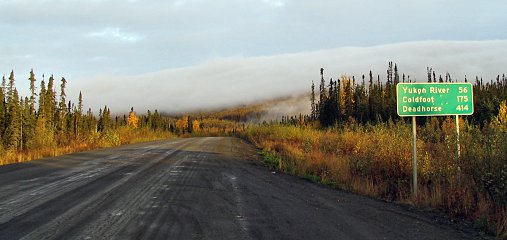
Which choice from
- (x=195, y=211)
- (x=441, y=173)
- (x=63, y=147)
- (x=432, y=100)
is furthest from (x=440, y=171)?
(x=63, y=147)

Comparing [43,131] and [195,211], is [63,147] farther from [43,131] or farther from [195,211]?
[195,211]

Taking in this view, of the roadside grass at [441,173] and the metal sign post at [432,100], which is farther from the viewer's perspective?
the metal sign post at [432,100]

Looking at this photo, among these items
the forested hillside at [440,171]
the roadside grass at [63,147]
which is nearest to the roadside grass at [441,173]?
the forested hillside at [440,171]

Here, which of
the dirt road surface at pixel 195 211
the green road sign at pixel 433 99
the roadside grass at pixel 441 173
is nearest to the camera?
the dirt road surface at pixel 195 211

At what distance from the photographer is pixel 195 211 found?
714 cm

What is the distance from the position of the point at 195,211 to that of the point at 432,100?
612cm

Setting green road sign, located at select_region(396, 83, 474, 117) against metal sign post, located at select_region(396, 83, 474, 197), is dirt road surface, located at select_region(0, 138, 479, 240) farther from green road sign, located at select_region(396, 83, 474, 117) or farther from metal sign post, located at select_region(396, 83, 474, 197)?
green road sign, located at select_region(396, 83, 474, 117)

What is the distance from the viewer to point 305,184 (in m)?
10.8

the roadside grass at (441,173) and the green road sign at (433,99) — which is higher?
the green road sign at (433,99)

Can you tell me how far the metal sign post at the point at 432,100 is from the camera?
9.08m

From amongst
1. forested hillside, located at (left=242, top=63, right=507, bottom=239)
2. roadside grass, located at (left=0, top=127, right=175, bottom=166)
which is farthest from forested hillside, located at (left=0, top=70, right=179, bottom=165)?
forested hillside, located at (left=242, top=63, right=507, bottom=239)

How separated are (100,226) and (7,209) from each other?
2.47 metres

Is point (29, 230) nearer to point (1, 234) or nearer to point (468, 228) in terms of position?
point (1, 234)

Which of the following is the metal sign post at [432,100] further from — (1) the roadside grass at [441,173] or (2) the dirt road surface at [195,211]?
(2) the dirt road surface at [195,211]
